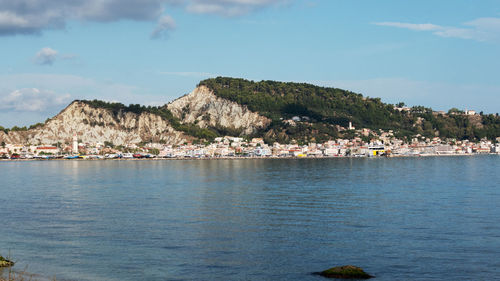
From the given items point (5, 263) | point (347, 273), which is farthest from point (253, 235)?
point (5, 263)

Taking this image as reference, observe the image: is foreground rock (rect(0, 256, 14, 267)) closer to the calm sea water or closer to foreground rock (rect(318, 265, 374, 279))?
the calm sea water

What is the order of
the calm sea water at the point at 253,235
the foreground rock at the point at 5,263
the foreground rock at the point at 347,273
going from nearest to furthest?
the foreground rock at the point at 347,273
the calm sea water at the point at 253,235
the foreground rock at the point at 5,263

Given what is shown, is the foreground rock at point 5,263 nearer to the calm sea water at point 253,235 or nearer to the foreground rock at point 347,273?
the calm sea water at point 253,235

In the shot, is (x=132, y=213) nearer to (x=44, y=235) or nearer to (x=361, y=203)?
(x=44, y=235)

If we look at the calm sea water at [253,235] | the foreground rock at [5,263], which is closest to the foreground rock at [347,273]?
the calm sea water at [253,235]

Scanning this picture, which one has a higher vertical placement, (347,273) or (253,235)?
(253,235)

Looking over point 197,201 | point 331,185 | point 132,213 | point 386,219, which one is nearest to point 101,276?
point 132,213

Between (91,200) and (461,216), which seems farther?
(91,200)

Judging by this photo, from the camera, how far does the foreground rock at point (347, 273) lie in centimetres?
2441

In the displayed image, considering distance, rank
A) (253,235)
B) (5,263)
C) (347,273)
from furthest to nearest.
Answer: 1. (253,235)
2. (5,263)
3. (347,273)

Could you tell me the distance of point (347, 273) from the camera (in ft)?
80.3

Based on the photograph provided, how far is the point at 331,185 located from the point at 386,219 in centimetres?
3110

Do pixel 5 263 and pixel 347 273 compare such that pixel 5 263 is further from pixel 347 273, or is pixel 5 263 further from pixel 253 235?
pixel 347 273

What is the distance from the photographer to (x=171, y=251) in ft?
98.8
